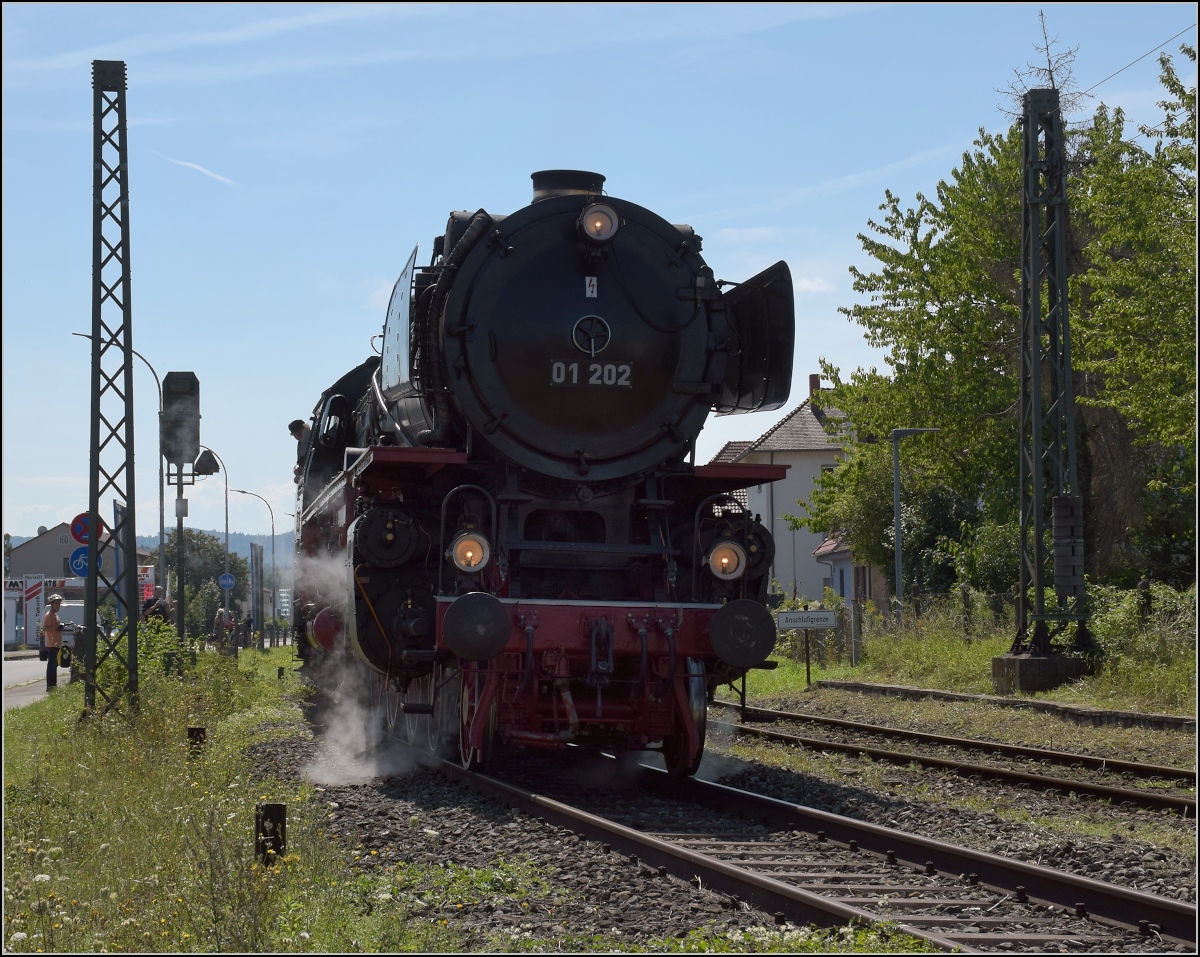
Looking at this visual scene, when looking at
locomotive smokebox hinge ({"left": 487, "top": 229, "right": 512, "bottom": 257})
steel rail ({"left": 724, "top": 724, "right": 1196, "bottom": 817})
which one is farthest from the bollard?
steel rail ({"left": 724, "top": 724, "right": 1196, "bottom": 817})

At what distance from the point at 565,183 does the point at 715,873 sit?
215 inches

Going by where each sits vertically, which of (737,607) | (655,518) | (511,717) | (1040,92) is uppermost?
(1040,92)

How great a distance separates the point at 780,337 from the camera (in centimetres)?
987

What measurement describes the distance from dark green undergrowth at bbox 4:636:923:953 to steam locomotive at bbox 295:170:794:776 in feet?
5.20

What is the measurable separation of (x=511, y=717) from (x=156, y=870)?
3142mm

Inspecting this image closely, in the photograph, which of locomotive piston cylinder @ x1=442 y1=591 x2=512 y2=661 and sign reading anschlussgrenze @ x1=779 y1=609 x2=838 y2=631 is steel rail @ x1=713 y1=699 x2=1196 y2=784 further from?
sign reading anschlussgrenze @ x1=779 y1=609 x2=838 y2=631

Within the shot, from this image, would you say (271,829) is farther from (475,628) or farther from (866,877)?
(866,877)

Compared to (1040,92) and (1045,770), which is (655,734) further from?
(1040,92)

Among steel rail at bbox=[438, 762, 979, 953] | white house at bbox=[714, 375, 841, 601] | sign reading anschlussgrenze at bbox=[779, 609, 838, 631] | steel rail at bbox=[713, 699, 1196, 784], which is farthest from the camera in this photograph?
white house at bbox=[714, 375, 841, 601]

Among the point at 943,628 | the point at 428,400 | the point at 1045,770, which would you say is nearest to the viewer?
the point at 428,400

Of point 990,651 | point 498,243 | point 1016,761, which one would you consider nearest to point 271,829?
point 498,243

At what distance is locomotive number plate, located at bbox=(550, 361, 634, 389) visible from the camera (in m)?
9.21

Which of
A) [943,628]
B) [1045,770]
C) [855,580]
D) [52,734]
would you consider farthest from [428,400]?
[855,580]

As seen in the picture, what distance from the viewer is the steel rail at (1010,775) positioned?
8750mm
